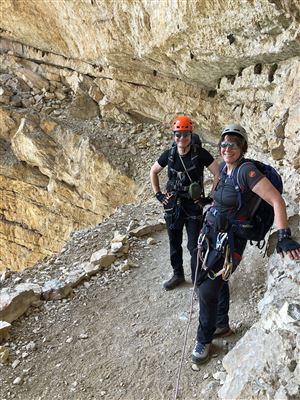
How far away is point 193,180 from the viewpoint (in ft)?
15.9

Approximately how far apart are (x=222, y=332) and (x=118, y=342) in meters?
1.30

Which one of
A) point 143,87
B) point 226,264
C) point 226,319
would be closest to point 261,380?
point 226,264

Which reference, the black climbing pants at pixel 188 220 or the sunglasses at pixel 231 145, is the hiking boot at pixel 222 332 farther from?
the sunglasses at pixel 231 145

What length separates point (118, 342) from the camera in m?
4.76

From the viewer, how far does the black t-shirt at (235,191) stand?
3332mm

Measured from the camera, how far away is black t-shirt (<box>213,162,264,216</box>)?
3.33 metres

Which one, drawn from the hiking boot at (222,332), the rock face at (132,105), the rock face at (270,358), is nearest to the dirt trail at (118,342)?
the hiking boot at (222,332)

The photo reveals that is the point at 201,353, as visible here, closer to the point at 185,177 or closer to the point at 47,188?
the point at 185,177

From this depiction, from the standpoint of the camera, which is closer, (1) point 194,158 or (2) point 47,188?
(1) point 194,158

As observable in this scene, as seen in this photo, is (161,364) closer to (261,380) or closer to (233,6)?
(261,380)

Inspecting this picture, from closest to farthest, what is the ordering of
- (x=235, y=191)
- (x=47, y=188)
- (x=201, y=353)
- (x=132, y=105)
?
(x=235, y=191), (x=201, y=353), (x=132, y=105), (x=47, y=188)

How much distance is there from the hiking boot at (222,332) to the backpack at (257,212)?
1164 mm

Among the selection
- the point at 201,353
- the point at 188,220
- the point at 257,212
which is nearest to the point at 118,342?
the point at 201,353

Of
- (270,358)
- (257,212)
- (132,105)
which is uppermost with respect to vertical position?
(132,105)
